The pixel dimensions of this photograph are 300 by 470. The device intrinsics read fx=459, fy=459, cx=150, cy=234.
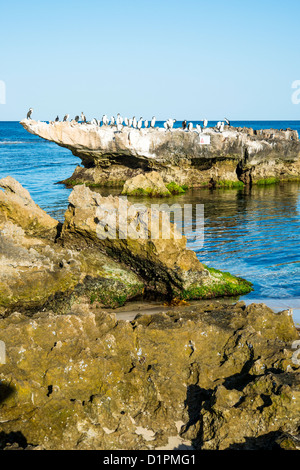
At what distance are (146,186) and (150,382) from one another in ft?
84.4

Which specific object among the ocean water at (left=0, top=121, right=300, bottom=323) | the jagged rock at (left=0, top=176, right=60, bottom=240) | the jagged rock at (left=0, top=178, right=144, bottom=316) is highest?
the jagged rock at (left=0, top=176, right=60, bottom=240)

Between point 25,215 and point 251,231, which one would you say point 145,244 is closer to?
point 25,215

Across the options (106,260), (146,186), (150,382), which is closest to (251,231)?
(106,260)

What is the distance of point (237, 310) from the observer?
743 centimetres

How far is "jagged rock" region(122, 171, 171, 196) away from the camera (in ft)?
101

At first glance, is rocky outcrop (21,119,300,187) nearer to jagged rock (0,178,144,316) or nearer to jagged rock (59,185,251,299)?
jagged rock (0,178,144,316)

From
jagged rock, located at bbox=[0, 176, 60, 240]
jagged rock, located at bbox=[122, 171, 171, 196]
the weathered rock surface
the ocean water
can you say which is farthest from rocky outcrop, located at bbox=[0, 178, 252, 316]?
jagged rock, located at bbox=[122, 171, 171, 196]

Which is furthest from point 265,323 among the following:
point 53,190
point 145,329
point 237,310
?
point 53,190

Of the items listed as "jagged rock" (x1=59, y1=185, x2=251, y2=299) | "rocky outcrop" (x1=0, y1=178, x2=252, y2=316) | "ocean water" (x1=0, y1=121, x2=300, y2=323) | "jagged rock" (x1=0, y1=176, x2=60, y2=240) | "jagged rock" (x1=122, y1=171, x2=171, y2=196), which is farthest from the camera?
"jagged rock" (x1=122, y1=171, x2=171, y2=196)

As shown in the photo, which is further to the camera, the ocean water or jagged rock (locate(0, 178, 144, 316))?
the ocean water

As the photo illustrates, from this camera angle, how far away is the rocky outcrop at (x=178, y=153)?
3184cm

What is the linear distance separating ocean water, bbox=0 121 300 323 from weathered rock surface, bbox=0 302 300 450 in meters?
4.77

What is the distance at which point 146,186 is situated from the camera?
102 feet

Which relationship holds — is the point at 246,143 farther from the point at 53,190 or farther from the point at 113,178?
the point at 53,190
